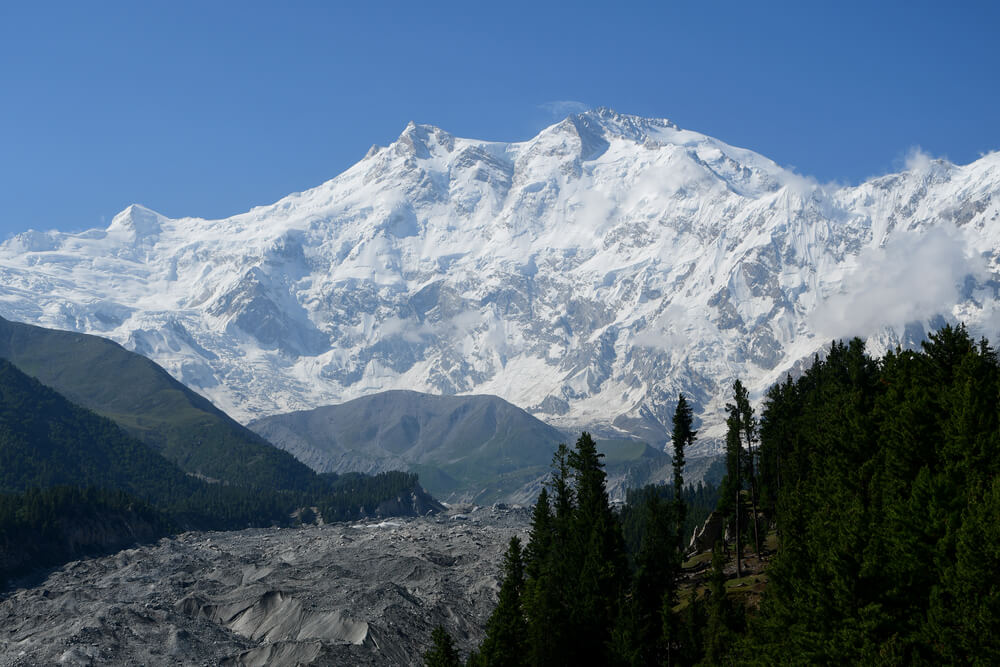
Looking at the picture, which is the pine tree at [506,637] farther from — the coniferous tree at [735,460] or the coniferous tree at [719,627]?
the coniferous tree at [735,460]

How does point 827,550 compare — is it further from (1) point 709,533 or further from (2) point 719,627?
(1) point 709,533

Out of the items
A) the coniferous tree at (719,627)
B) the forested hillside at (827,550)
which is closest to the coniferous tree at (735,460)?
the forested hillside at (827,550)

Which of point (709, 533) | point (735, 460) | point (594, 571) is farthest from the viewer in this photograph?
point (709, 533)

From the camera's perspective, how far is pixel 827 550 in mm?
67000

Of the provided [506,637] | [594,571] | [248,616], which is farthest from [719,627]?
[248,616]

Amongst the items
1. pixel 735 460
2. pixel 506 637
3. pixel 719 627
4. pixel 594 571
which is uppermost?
pixel 735 460

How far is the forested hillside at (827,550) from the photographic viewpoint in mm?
59719

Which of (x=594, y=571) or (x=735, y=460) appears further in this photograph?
(x=735, y=460)

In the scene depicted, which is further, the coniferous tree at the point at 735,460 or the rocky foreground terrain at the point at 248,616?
the rocky foreground terrain at the point at 248,616

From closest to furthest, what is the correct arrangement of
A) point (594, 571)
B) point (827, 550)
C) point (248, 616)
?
point (827, 550)
point (594, 571)
point (248, 616)

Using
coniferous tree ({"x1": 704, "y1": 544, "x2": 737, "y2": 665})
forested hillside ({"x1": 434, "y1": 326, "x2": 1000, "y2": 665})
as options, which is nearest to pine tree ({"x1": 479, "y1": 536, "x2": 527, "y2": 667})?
forested hillside ({"x1": 434, "y1": 326, "x2": 1000, "y2": 665})

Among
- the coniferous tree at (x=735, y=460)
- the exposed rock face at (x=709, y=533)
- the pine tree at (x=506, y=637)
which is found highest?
the coniferous tree at (x=735, y=460)

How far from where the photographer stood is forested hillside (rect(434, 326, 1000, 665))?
196 feet

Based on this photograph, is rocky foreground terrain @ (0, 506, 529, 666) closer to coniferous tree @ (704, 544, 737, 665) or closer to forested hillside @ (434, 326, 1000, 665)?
forested hillside @ (434, 326, 1000, 665)
